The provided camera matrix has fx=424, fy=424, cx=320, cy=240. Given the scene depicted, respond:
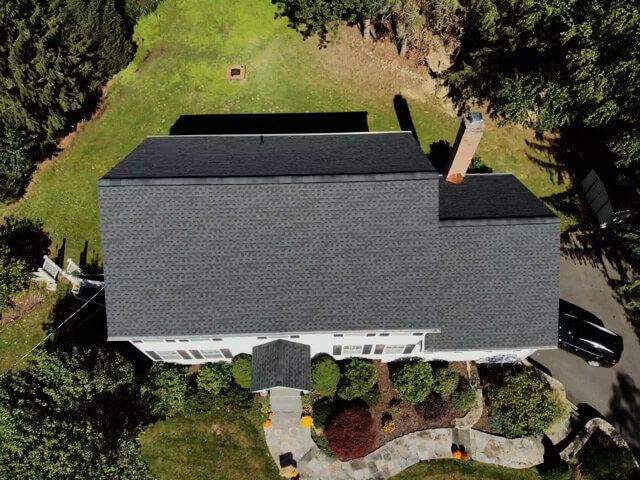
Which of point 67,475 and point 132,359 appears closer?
point 67,475

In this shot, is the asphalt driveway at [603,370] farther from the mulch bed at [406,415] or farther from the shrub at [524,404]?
the mulch bed at [406,415]

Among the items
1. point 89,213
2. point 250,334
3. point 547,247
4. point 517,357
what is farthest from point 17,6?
point 517,357

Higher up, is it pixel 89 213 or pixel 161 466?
pixel 89 213

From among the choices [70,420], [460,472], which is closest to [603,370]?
[460,472]

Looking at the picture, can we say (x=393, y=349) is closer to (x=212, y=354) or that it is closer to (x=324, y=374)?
(x=324, y=374)

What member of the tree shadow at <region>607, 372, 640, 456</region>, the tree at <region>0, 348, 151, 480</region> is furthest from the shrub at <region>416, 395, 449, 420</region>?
the tree at <region>0, 348, 151, 480</region>

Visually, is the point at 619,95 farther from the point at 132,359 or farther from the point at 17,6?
the point at 17,6
